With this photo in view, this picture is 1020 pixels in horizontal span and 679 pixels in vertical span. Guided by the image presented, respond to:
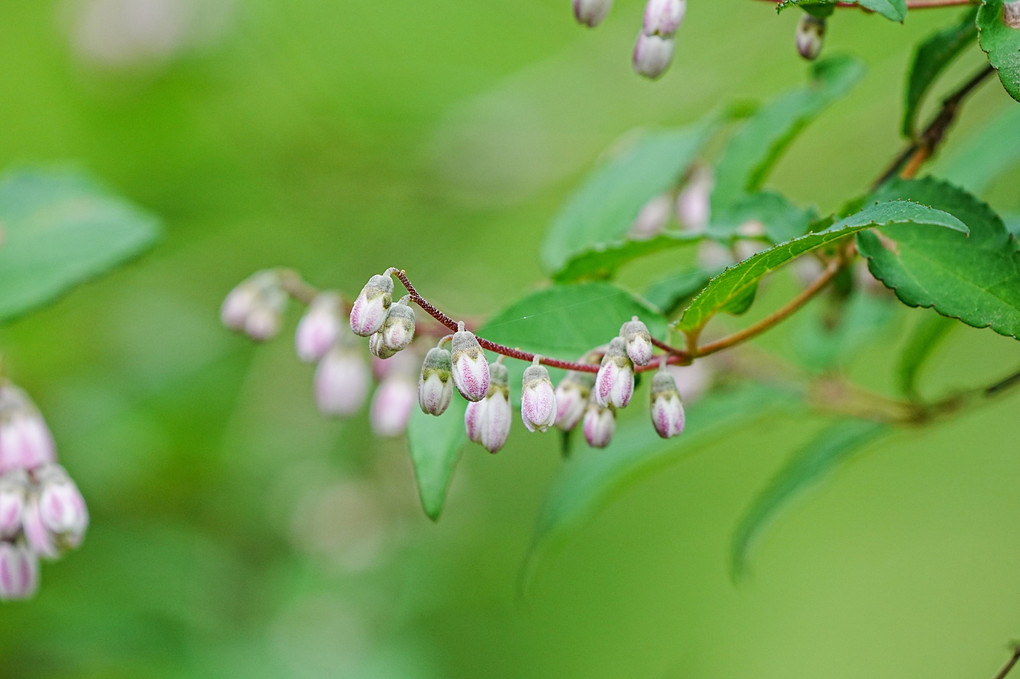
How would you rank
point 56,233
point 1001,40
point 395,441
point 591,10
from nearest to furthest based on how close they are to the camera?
point 1001,40 → point 591,10 → point 56,233 → point 395,441

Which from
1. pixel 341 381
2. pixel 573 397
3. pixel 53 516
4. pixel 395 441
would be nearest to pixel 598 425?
pixel 573 397

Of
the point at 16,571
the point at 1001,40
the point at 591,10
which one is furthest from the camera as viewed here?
the point at 16,571

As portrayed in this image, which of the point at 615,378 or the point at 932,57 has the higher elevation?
the point at 932,57

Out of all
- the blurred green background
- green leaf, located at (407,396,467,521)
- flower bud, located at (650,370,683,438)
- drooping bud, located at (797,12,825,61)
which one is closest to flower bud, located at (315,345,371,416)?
green leaf, located at (407,396,467,521)

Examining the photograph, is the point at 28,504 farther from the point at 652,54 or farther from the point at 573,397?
the point at 652,54

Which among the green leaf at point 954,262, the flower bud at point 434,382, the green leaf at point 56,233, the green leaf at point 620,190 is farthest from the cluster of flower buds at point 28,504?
the green leaf at point 954,262

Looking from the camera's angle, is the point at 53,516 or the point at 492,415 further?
the point at 53,516

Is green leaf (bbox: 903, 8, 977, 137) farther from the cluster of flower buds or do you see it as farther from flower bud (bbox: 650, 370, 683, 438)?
the cluster of flower buds
